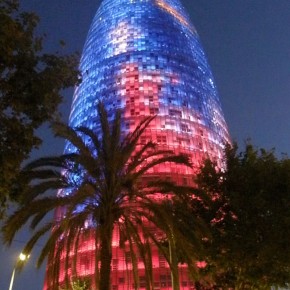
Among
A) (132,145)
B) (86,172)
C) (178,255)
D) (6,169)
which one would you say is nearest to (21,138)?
(6,169)

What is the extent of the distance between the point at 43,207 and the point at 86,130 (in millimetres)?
3551

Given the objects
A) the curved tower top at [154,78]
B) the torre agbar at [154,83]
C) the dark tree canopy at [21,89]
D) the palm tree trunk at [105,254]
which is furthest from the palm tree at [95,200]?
the curved tower top at [154,78]

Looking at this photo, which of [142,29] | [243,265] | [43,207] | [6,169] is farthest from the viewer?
[142,29]

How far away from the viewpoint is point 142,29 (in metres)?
79.8

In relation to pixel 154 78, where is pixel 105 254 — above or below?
below

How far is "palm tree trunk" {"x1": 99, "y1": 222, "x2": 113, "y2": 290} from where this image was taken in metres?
15.0

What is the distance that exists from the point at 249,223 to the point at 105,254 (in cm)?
740

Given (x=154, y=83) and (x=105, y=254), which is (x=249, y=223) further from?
(x=154, y=83)

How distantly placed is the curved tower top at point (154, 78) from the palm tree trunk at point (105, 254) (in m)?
46.8

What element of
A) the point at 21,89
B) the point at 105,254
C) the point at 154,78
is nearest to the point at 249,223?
the point at 105,254

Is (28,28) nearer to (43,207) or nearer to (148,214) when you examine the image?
(43,207)

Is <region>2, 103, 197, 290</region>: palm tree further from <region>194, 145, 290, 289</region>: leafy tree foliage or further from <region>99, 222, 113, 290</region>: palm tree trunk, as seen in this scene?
<region>194, 145, 290, 289</region>: leafy tree foliage

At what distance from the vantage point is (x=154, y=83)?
70312 mm

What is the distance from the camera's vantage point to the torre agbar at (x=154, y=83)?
63.8 meters
